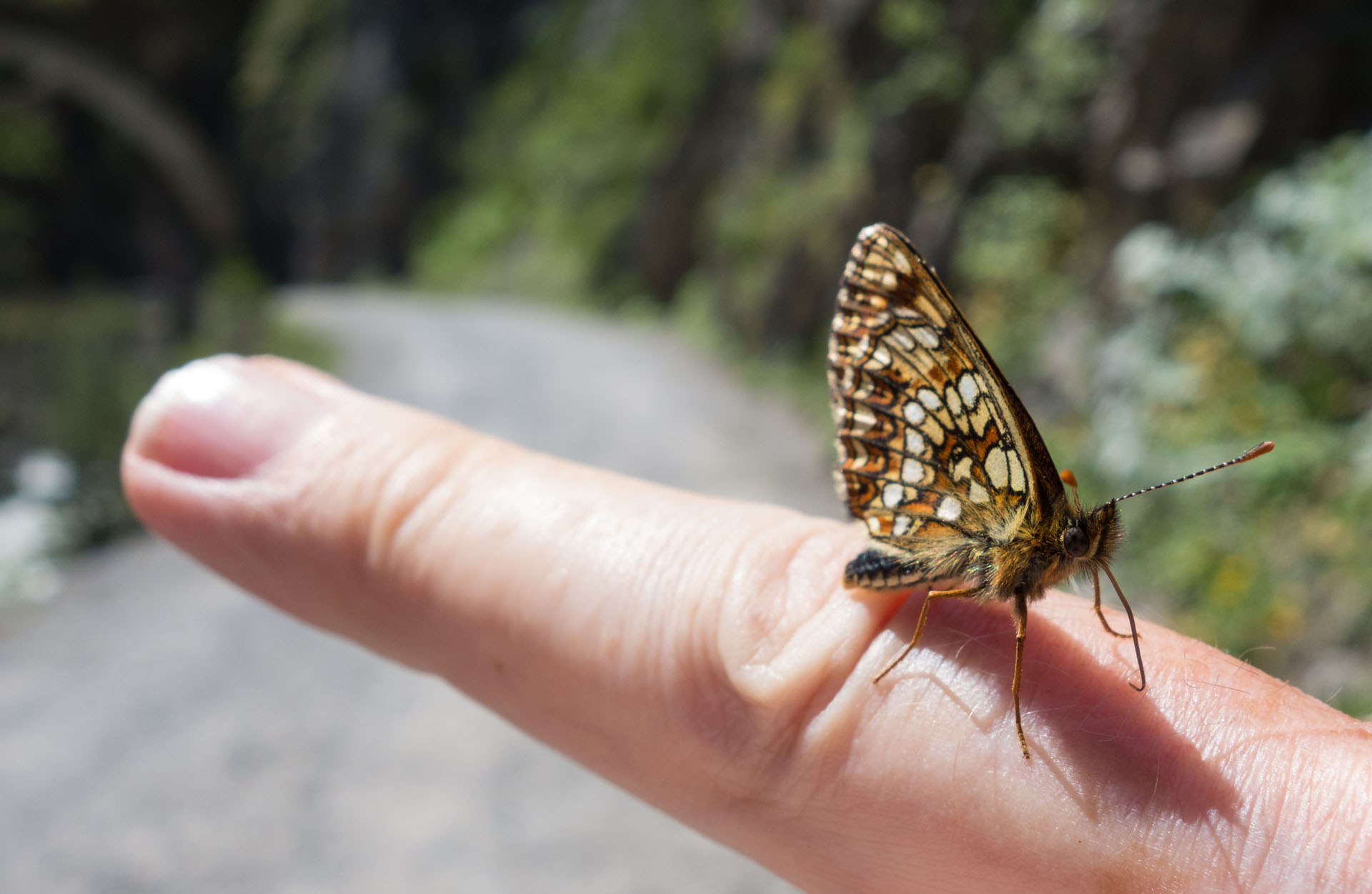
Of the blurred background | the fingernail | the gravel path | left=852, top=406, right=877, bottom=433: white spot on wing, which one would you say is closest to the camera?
left=852, top=406, right=877, bottom=433: white spot on wing

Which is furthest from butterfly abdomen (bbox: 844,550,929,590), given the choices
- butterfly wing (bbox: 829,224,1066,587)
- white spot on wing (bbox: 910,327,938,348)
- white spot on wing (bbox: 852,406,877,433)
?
white spot on wing (bbox: 910,327,938,348)

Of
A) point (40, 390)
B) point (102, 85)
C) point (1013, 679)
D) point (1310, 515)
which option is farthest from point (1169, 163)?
point (102, 85)

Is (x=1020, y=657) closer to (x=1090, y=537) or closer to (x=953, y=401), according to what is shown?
(x=1090, y=537)

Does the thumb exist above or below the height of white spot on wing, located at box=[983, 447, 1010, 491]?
below

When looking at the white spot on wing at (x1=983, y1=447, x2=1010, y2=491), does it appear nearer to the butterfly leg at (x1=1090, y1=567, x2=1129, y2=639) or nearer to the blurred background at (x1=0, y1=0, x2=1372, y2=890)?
the butterfly leg at (x1=1090, y1=567, x2=1129, y2=639)

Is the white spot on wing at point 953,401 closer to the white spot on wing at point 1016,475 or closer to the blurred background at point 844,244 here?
the white spot on wing at point 1016,475

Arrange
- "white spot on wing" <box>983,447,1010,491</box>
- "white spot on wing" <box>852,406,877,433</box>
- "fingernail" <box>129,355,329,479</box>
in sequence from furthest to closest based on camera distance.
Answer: "fingernail" <box>129,355,329,479</box> < "white spot on wing" <box>852,406,877,433</box> < "white spot on wing" <box>983,447,1010,491</box>

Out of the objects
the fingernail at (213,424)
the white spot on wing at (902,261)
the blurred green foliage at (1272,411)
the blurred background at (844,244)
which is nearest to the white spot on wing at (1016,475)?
the white spot on wing at (902,261)
